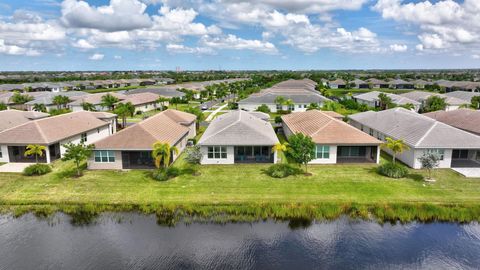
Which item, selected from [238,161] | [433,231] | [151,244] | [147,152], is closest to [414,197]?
[433,231]

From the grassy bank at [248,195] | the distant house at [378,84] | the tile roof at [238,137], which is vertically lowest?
the grassy bank at [248,195]

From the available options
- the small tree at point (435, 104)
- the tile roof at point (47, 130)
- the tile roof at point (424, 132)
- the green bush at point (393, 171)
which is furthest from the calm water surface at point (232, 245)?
the small tree at point (435, 104)

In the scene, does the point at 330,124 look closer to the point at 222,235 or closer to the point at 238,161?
the point at 238,161

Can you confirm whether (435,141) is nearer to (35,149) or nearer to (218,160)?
(218,160)

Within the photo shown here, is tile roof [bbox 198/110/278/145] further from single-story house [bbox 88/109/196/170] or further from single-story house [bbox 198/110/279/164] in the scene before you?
single-story house [bbox 88/109/196/170]

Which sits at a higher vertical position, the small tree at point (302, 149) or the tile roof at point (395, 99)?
the tile roof at point (395, 99)

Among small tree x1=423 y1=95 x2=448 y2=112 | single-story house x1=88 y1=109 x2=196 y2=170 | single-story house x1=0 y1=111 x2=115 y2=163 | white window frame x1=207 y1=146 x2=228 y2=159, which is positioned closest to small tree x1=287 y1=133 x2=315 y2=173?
white window frame x1=207 y1=146 x2=228 y2=159

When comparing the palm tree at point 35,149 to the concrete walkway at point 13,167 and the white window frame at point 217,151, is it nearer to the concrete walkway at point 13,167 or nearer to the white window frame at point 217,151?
the concrete walkway at point 13,167
